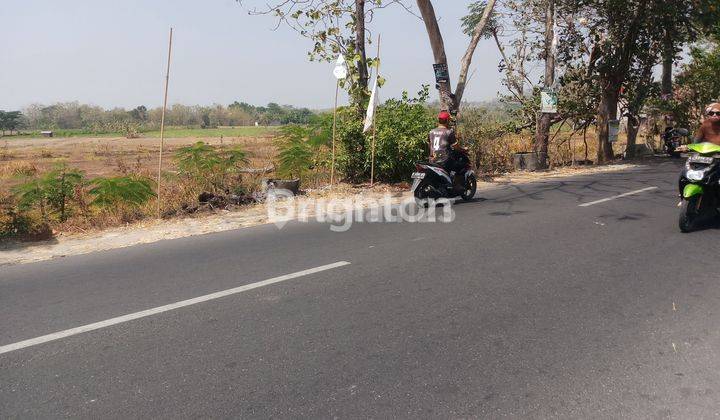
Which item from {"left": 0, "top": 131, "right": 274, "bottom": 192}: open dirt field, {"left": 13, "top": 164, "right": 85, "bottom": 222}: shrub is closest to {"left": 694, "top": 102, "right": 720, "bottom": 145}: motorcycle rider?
{"left": 0, "top": 131, "right": 274, "bottom": 192}: open dirt field

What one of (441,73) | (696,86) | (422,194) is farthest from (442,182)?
(696,86)

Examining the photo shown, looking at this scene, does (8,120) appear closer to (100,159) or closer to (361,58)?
(100,159)

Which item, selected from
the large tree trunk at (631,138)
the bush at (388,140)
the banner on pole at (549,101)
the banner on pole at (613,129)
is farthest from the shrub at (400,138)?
the large tree trunk at (631,138)

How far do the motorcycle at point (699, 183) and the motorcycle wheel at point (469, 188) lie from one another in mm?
4266

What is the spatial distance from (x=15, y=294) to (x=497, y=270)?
4.95 metres

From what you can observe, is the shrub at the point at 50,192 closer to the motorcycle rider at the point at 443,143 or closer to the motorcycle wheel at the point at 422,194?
the motorcycle wheel at the point at 422,194

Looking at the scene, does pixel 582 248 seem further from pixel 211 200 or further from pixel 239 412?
pixel 211 200

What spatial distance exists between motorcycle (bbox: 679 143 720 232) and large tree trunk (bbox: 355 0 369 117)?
26.1ft

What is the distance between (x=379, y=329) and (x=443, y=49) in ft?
38.5

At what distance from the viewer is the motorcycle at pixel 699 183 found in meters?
6.78

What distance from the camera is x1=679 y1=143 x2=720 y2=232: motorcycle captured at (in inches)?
267

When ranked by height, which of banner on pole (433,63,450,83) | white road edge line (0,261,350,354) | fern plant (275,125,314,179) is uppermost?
banner on pole (433,63,450,83)

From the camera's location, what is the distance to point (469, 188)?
10.9 meters

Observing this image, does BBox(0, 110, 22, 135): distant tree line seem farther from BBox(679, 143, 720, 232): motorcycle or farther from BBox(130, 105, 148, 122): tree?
BBox(679, 143, 720, 232): motorcycle
